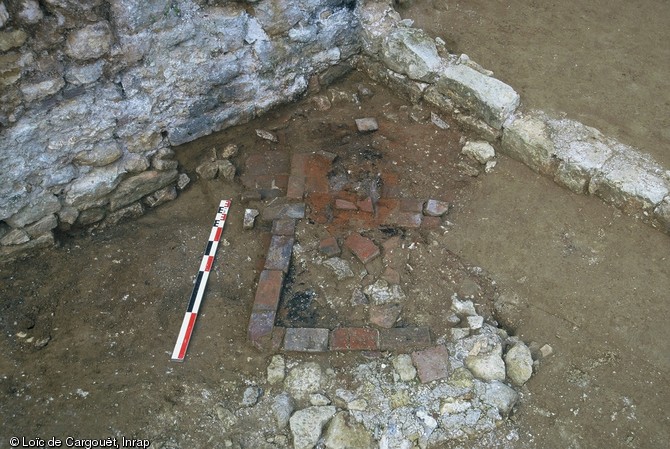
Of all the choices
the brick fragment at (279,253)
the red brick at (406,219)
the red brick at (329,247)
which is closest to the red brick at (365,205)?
the red brick at (406,219)

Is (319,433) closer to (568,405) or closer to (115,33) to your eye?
(568,405)

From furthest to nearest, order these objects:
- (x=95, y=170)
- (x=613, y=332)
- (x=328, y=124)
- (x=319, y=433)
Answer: (x=328, y=124) → (x=95, y=170) → (x=613, y=332) → (x=319, y=433)

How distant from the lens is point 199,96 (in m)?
4.46

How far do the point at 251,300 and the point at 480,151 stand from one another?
2.24 m

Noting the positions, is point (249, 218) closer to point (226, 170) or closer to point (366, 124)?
point (226, 170)

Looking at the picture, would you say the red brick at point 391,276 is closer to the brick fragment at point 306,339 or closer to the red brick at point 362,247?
the red brick at point 362,247

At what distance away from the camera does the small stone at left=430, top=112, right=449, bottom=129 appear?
4.91 metres

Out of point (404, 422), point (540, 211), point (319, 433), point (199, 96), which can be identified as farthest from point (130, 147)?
point (540, 211)

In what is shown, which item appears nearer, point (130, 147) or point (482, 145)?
point (130, 147)

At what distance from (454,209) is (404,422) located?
1.77 m

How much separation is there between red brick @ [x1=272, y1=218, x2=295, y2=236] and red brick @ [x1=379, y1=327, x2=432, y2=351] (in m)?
1.07

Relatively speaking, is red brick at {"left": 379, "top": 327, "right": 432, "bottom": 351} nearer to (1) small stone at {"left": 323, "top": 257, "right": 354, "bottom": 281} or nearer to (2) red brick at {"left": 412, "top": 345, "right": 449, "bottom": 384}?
(2) red brick at {"left": 412, "top": 345, "right": 449, "bottom": 384}

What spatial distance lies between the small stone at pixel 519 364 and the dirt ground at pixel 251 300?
72 mm

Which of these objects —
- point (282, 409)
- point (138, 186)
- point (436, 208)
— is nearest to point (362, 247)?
point (436, 208)
